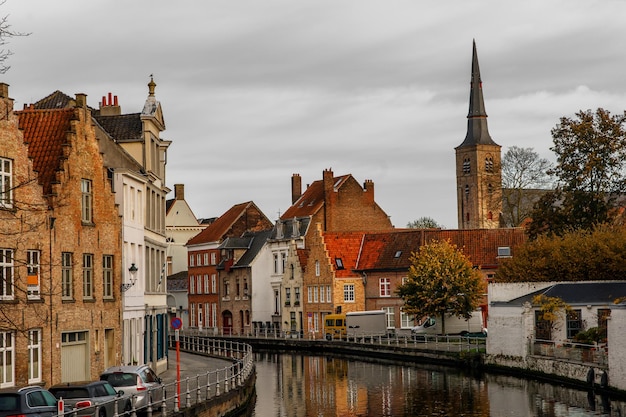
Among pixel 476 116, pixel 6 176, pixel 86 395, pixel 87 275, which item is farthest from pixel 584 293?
pixel 476 116

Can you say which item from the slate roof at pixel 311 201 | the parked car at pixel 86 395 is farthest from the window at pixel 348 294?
the parked car at pixel 86 395

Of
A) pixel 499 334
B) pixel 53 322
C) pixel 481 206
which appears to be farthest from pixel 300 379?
pixel 481 206

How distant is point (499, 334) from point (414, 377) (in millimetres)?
5685

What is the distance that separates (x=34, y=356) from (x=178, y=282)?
84535 mm

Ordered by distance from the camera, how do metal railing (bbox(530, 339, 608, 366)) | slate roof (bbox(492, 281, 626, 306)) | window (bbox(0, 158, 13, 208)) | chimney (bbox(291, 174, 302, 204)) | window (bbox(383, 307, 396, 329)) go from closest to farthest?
window (bbox(0, 158, 13, 208)) < metal railing (bbox(530, 339, 608, 366)) < slate roof (bbox(492, 281, 626, 306)) < window (bbox(383, 307, 396, 329)) < chimney (bbox(291, 174, 302, 204))

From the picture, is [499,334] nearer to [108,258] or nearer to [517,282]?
[517,282]

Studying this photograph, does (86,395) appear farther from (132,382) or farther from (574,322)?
(574,322)

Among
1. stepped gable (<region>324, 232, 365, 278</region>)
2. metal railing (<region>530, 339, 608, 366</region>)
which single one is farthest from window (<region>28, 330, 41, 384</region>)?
stepped gable (<region>324, 232, 365, 278</region>)

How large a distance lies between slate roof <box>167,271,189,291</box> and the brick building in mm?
76882

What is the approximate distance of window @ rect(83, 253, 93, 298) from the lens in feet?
126

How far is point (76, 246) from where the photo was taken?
37375mm

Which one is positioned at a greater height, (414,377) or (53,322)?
(53,322)

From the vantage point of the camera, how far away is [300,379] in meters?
52.4

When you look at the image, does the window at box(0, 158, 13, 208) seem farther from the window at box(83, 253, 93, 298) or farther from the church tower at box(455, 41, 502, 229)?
the church tower at box(455, 41, 502, 229)
